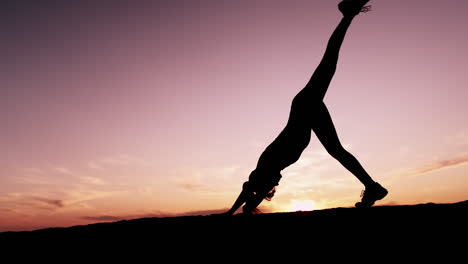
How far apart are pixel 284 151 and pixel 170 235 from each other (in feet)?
6.14

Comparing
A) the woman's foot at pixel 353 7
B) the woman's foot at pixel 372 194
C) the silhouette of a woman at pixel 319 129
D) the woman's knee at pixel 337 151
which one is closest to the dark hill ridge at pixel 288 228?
the woman's foot at pixel 372 194

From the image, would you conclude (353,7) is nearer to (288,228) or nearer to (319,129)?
(319,129)

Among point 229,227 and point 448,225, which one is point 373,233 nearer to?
point 448,225

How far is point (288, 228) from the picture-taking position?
12.1ft

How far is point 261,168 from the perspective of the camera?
5062 millimetres

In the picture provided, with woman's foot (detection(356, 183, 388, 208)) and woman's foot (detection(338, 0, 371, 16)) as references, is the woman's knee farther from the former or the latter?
woman's foot (detection(338, 0, 371, 16))

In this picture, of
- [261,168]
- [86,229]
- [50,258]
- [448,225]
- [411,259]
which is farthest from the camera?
[261,168]

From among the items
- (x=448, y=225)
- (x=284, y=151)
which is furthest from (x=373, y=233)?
(x=284, y=151)

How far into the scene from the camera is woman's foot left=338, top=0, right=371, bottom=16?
4504mm

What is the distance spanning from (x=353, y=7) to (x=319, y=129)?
1.60 m

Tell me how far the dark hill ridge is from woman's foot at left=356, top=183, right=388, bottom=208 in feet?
0.55

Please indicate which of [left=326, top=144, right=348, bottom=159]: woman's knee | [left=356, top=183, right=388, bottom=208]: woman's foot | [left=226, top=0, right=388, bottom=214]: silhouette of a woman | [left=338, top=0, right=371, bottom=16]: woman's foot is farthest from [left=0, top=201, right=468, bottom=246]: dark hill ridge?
[left=338, top=0, right=371, bottom=16]: woman's foot

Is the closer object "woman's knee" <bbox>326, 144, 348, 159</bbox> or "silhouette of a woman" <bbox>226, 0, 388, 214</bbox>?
"silhouette of a woman" <bbox>226, 0, 388, 214</bbox>

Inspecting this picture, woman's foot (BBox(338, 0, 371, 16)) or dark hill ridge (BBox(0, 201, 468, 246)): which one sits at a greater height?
woman's foot (BBox(338, 0, 371, 16))
